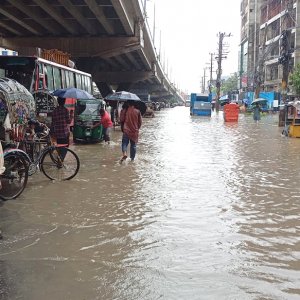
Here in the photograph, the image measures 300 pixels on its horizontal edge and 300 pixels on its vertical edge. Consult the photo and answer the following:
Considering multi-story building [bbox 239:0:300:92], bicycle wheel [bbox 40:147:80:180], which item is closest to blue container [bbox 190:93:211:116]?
multi-story building [bbox 239:0:300:92]

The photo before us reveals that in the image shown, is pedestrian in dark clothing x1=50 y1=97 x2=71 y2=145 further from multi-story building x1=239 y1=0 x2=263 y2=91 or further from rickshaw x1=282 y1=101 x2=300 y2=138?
multi-story building x1=239 y1=0 x2=263 y2=91

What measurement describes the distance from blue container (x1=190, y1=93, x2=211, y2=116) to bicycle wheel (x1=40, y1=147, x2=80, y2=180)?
38.0m

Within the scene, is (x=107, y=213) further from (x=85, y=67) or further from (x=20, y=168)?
(x=85, y=67)

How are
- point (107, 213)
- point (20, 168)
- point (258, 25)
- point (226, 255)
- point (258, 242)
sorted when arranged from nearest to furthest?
point (226, 255) < point (258, 242) < point (107, 213) < point (20, 168) < point (258, 25)

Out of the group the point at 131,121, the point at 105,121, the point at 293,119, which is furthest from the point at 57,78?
the point at 293,119

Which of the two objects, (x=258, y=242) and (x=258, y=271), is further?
(x=258, y=242)

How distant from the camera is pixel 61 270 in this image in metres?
4.41

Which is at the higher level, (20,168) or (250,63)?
(250,63)

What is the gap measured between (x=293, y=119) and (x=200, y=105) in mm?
26723

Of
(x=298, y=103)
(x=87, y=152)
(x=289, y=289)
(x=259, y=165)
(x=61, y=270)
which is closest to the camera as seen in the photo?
(x=289, y=289)

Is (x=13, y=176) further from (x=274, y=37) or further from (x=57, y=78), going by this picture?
(x=274, y=37)

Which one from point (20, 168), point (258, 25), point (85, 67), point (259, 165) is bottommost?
point (259, 165)

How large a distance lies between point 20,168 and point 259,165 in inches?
261

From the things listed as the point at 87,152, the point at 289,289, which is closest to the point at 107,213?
the point at 289,289
